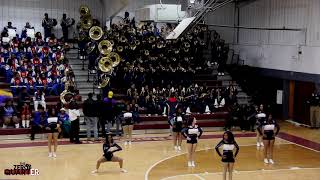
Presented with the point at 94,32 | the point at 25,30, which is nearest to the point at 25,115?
the point at 94,32

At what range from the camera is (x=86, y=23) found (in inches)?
1038

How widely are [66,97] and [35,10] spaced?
959cm

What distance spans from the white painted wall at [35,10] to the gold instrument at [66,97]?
28.6 ft

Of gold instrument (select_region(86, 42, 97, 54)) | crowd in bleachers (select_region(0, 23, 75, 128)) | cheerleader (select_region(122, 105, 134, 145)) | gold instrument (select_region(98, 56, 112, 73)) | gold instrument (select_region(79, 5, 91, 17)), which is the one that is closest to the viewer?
cheerleader (select_region(122, 105, 134, 145))

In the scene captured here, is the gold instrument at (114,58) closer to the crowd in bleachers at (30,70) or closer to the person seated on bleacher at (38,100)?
the crowd in bleachers at (30,70)

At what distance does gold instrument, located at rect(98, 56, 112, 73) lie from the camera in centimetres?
2300

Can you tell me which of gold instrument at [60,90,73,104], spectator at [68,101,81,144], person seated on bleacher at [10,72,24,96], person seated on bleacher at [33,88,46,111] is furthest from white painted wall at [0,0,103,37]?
spectator at [68,101,81,144]

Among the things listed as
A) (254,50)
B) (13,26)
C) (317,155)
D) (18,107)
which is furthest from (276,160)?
(13,26)

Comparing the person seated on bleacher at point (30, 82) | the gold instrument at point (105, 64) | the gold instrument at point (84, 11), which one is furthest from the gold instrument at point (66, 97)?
the gold instrument at point (84, 11)

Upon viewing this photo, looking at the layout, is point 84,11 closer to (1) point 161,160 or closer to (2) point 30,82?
(2) point 30,82

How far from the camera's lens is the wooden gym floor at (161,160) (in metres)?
14.4

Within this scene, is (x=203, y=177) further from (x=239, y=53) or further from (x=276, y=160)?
(x=239, y=53)

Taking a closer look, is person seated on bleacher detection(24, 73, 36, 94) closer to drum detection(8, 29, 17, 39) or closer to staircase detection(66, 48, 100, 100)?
staircase detection(66, 48, 100, 100)

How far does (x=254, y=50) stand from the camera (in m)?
29.0
